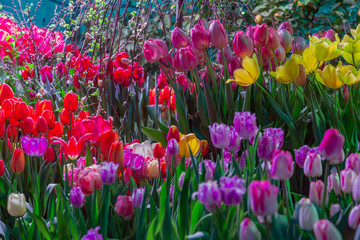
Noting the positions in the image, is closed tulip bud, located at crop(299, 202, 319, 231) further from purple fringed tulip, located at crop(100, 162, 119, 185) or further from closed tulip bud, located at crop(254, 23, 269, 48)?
closed tulip bud, located at crop(254, 23, 269, 48)

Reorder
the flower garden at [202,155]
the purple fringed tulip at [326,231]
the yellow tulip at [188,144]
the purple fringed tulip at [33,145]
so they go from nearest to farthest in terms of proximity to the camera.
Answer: the purple fringed tulip at [326,231] → the flower garden at [202,155] → the purple fringed tulip at [33,145] → the yellow tulip at [188,144]

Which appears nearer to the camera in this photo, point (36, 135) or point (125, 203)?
point (125, 203)

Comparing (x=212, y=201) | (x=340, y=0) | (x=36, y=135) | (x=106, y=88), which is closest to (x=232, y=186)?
(x=212, y=201)

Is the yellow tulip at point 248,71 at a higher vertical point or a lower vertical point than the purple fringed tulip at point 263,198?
higher

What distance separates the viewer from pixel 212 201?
49 cm

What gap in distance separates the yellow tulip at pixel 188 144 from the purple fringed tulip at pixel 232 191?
427 millimetres

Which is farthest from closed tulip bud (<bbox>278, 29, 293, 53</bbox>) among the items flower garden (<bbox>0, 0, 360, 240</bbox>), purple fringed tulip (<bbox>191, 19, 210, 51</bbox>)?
purple fringed tulip (<bbox>191, 19, 210, 51</bbox>)

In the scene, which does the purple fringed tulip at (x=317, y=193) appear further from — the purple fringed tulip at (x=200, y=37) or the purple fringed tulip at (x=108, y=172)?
the purple fringed tulip at (x=200, y=37)

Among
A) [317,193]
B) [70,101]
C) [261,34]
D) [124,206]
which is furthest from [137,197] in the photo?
[261,34]

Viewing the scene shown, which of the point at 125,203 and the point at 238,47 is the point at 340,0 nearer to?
the point at 238,47

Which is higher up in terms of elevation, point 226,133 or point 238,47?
point 238,47

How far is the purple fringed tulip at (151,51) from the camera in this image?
1235mm

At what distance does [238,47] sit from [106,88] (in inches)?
24.9

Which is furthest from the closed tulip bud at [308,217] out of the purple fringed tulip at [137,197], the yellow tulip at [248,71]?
the yellow tulip at [248,71]
